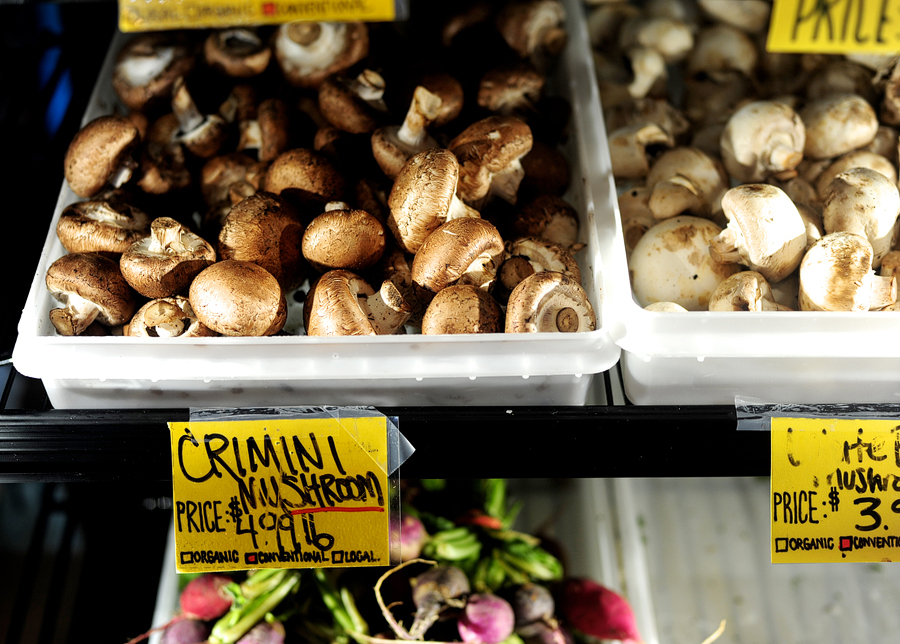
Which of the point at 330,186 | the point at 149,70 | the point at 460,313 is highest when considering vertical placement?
the point at 149,70

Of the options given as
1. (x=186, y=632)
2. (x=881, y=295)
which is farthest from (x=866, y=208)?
(x=186, y=632)

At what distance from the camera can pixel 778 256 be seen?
0.89 meters

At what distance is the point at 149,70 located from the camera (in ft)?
3.71

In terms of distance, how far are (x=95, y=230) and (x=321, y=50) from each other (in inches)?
17.9

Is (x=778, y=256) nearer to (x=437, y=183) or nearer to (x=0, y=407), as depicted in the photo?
(x=437, y=183)

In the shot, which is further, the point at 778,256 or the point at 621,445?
the point at 778,256

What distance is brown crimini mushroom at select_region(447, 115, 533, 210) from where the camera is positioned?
0.94 meters

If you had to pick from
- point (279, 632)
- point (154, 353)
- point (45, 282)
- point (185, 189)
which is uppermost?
point (185, 189)

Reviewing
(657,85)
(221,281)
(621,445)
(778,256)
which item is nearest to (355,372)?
(221,281)

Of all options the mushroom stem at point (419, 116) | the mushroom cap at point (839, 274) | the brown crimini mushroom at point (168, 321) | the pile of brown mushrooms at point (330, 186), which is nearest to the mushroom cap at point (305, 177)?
the pile of brown mushrooms at point (330, 186)

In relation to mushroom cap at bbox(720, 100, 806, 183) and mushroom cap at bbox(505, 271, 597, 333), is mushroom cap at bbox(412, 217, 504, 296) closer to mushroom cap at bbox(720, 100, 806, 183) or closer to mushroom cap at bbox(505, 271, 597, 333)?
mushroom cap at bbox(505, 271, 597, 333)

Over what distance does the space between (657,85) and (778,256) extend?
0.54 metres

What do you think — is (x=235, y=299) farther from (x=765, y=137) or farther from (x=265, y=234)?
(x=765, y=137)

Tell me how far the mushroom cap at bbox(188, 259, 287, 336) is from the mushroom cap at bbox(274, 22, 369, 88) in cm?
45
